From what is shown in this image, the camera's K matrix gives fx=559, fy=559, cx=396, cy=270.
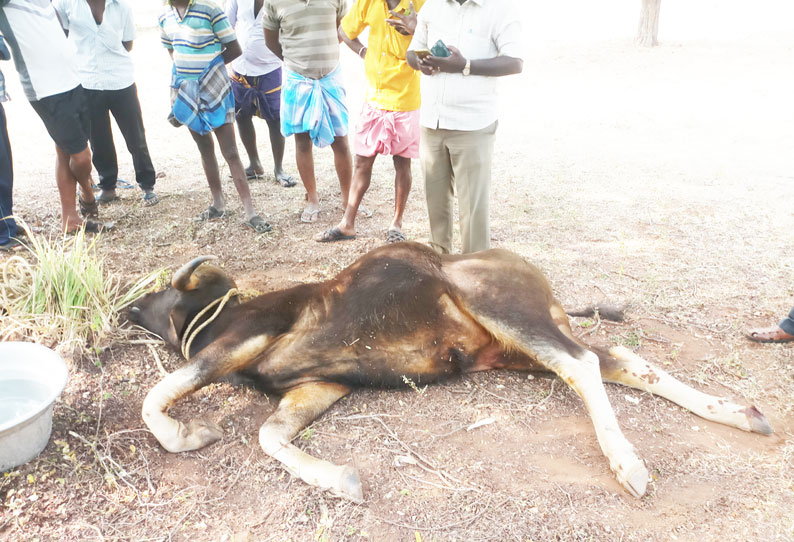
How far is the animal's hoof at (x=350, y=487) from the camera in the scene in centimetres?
251

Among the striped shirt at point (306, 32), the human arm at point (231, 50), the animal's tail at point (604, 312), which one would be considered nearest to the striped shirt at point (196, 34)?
the human arm at point (231, 50)

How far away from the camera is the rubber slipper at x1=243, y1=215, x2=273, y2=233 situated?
5453 millimetres

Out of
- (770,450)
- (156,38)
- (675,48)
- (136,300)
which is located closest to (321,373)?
(136,300)

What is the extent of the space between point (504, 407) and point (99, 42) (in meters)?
5.35

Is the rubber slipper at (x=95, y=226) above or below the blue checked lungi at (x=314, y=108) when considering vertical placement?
below

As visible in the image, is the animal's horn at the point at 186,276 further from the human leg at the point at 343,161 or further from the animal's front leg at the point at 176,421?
the human leg at the point at 343,161

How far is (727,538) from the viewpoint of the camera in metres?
2.27

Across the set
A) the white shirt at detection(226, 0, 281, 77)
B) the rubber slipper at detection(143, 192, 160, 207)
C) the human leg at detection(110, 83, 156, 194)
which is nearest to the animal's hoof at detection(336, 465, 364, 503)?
the rubber slipper at detection(143, 192, 160, 207)

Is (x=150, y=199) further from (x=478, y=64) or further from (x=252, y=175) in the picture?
(x=478, y=64)

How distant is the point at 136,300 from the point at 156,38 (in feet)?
54.0

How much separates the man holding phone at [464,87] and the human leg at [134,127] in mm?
3471

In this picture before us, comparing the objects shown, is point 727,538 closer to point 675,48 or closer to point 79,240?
point 79,240

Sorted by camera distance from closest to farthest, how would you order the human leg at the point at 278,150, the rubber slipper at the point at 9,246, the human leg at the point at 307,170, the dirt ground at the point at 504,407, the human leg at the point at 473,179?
the dirt ground at the point at 504,407 < the human leg at the point at 473,179 < the rubber slipper at the point at 9,246 < the human leg at the point at 307,170 < the human leg at the point at 278,150

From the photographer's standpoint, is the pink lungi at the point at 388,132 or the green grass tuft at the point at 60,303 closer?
the green grass tuft at the point at 60,303
